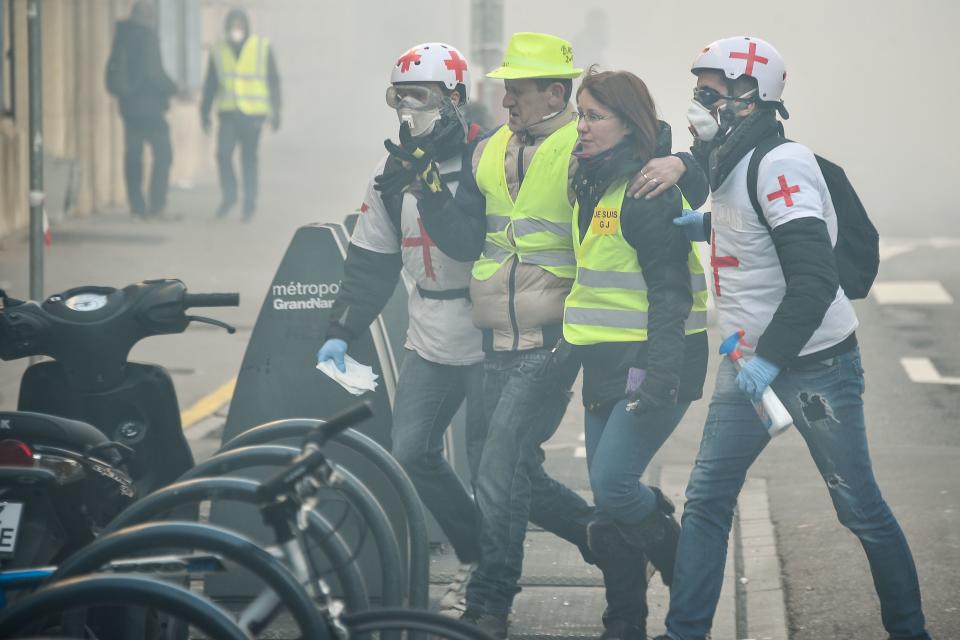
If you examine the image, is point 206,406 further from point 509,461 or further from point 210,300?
point 210,300

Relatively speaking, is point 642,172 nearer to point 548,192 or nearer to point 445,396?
point 548,192

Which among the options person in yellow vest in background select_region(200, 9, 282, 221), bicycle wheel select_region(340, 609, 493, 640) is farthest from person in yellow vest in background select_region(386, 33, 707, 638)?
person in yellow vest in background select_region(200, 9, 282, 221)

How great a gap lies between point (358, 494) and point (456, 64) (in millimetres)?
2046

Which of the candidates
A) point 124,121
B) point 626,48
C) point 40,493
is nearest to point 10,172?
point 124,121

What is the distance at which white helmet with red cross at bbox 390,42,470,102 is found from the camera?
5.70m

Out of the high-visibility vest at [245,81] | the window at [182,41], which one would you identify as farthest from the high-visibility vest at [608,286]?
the window at [182,41]

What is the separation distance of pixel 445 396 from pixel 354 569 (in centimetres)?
196

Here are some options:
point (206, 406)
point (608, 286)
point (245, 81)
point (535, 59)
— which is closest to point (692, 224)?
point (608, 286)

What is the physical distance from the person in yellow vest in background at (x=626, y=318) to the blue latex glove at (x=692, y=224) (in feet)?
0.10

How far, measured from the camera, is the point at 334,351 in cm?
580

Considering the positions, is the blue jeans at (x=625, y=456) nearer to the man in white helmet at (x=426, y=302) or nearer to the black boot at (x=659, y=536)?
the black boot at (x=659, y=536)

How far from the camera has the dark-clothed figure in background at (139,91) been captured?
17.2 meters

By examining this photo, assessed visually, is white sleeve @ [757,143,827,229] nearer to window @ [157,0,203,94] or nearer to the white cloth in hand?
the white cloth in hand

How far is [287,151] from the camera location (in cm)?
2916
